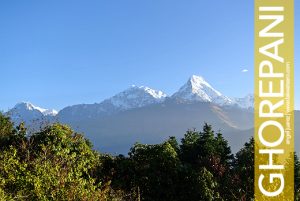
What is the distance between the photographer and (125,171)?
49562 mm

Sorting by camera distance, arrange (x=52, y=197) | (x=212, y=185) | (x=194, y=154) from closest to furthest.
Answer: (x=52, y=197), (x=212, y=185), (x=194, y=154)

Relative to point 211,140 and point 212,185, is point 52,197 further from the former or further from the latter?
point 211,140

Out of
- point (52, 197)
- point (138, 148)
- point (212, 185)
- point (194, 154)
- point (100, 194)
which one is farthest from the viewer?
point (194, 154)

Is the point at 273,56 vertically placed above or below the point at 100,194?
above

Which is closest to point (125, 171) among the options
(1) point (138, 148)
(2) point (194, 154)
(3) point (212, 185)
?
(1) point (138, 148)

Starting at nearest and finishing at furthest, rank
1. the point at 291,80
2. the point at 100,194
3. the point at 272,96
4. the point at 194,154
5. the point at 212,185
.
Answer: the point at 272,96
the point at 100,194
the point at 291,80
the point at 212,185
the point at 194,154

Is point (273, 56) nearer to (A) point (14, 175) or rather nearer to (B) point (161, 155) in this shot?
(A) point (14, 175)

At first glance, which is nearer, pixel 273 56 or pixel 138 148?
pixel 273 56

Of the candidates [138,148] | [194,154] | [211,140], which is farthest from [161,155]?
[211,140]

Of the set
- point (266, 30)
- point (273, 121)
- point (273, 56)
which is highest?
point (266, 30)

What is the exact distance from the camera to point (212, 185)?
4762 centimetres

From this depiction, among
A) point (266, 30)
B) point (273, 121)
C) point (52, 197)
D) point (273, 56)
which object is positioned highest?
point (266, 30)

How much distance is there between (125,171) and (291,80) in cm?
2512

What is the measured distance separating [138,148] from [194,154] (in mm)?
20770
